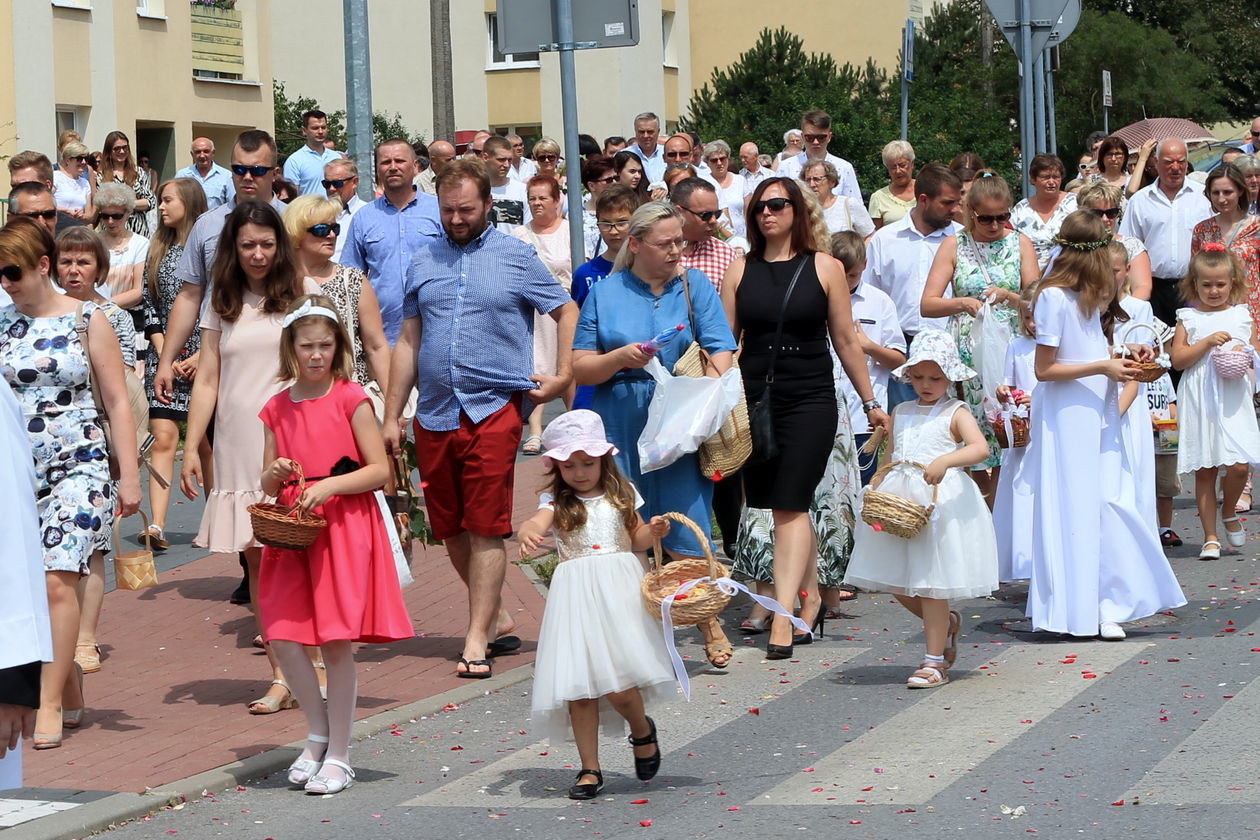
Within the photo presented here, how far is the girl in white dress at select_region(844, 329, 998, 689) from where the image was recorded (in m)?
8.24

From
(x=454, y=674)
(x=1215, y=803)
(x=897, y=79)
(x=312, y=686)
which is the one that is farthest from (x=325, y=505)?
(x=897, y=79)

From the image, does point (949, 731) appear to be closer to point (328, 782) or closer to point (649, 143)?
point (328, 782)

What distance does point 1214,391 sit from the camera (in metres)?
11.9

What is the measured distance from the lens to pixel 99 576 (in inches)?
343

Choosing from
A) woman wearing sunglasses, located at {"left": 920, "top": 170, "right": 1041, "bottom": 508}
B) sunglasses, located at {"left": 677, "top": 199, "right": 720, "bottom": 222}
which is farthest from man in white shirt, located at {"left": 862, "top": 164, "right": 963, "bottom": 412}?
sunglasses, located at {"left": 677, "top": 199, "right": 720, "bottom": 222}

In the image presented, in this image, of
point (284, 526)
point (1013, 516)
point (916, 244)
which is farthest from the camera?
point (916, 244)

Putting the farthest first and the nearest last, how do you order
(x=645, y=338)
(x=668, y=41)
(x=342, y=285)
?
(x=668, y=41) < (x=342, y=285) < (x=645, y=338)

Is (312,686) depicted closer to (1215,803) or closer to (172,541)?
(1215,803)

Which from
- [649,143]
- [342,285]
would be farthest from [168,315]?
[649,143]

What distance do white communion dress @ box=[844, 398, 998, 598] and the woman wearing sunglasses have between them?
7.26ft

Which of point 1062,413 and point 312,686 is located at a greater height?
point 1062,413

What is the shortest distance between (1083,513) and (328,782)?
395 centimetres

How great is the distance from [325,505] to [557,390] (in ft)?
6.57

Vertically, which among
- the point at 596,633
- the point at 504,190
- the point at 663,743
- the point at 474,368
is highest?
the point at 504,190
